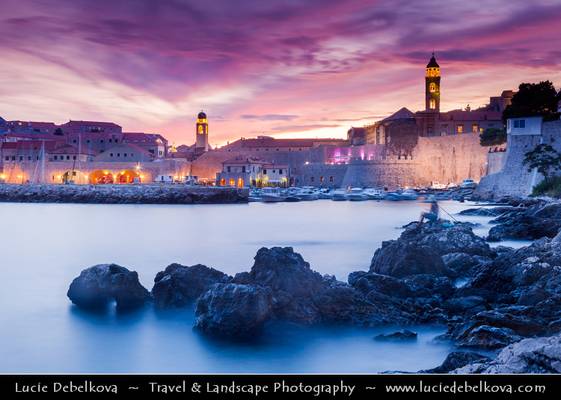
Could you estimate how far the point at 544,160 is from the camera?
2412 centimetres

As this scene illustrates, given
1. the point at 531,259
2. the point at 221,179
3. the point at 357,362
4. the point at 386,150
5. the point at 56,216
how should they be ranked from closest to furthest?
the point at 357,362 → the point at 531,259 → the point at 56,216 → the point at 221,179 → the point at 386,150

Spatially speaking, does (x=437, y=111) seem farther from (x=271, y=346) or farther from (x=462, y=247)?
(x=271, y=346)

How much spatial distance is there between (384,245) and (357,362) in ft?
12.4

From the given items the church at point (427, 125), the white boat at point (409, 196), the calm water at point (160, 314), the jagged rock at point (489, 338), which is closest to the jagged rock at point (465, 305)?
the calm water at point (160, 314)

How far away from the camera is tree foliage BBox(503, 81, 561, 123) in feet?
99.3

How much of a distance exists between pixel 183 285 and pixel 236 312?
143 centimetres

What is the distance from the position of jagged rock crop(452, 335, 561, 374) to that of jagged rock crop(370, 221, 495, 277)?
4.53 metres

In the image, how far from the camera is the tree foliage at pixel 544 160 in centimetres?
2384

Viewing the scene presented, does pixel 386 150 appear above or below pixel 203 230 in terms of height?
above

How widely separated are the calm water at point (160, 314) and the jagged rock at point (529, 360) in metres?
1.77

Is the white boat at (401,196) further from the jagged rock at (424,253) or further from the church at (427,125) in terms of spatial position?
the jagged rock at (424,253)

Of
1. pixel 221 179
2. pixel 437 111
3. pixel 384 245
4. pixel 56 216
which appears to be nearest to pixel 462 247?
pixel 384 245

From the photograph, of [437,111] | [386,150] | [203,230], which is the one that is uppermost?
[437,111]
